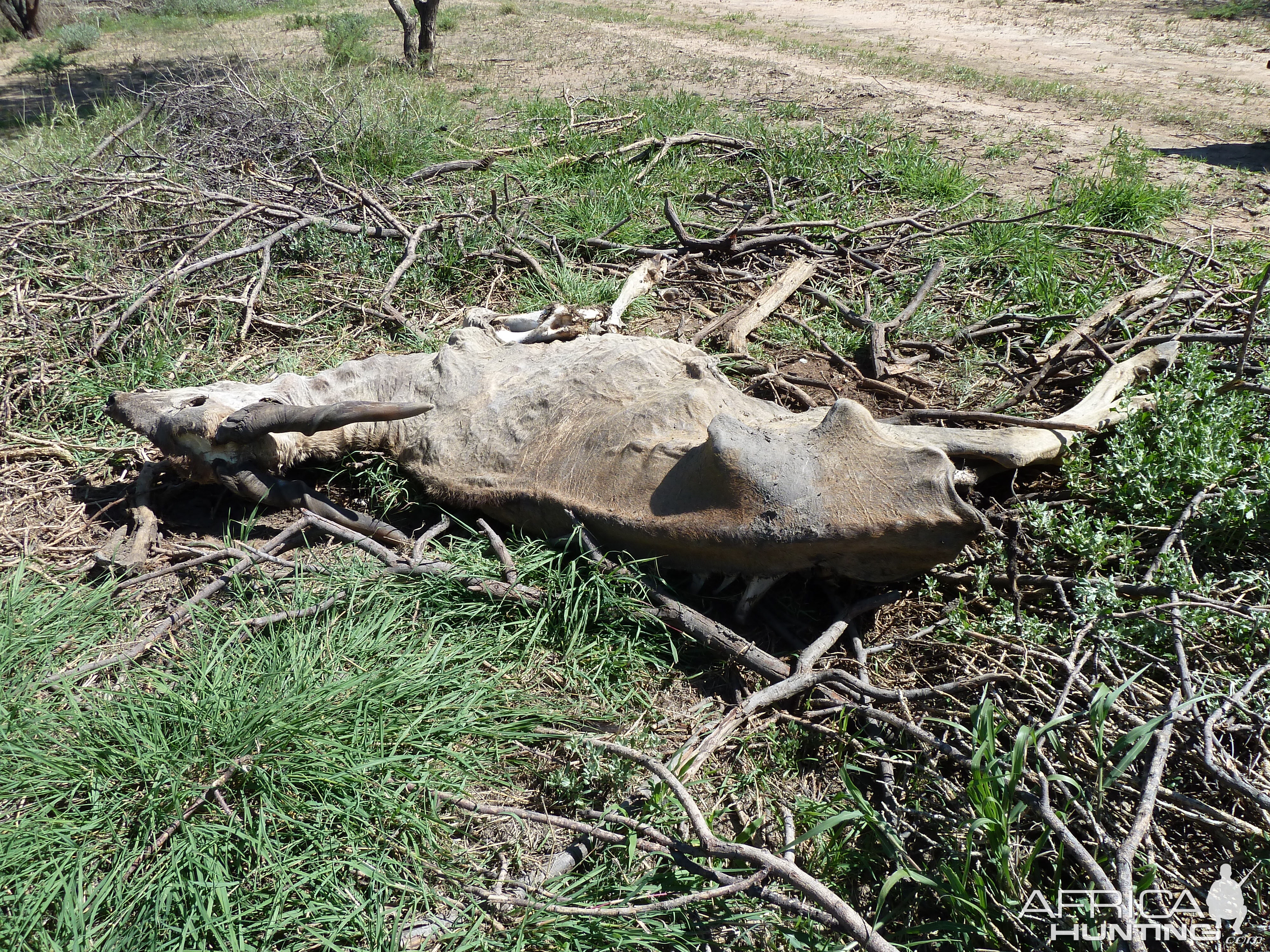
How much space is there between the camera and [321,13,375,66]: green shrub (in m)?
10.7

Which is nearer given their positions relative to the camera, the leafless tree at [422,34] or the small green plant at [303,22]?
the leafless tree at [422,34]

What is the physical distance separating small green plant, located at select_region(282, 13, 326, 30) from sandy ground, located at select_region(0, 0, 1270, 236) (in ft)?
0.86

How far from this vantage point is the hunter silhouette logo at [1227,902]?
164cm

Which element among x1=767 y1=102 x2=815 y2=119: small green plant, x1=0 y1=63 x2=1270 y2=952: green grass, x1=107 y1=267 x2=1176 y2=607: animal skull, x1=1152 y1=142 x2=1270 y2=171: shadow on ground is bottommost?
x1=0 y1=63 x2=1270 y2=952: green grass

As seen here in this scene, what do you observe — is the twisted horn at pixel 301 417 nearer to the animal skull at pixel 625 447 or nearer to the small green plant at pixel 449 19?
the animal skull at pixel 625 447

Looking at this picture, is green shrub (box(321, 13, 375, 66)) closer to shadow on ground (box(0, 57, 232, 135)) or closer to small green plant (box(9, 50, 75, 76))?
shadow on ground (box(0, 57, 232, 135))

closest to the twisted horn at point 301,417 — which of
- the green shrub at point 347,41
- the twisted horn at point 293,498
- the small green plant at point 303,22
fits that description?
the twisted horn at point 293,498

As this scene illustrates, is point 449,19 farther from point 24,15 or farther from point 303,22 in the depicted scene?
point 24,15

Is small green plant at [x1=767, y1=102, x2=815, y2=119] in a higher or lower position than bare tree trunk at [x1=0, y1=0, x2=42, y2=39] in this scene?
lower

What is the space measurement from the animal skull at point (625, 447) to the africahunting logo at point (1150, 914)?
90 centimetres

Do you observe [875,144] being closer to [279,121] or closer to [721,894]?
[279,121]

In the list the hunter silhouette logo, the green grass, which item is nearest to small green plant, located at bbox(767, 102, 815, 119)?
the green grass

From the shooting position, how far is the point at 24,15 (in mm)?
15828

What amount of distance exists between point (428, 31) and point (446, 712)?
10.5m
